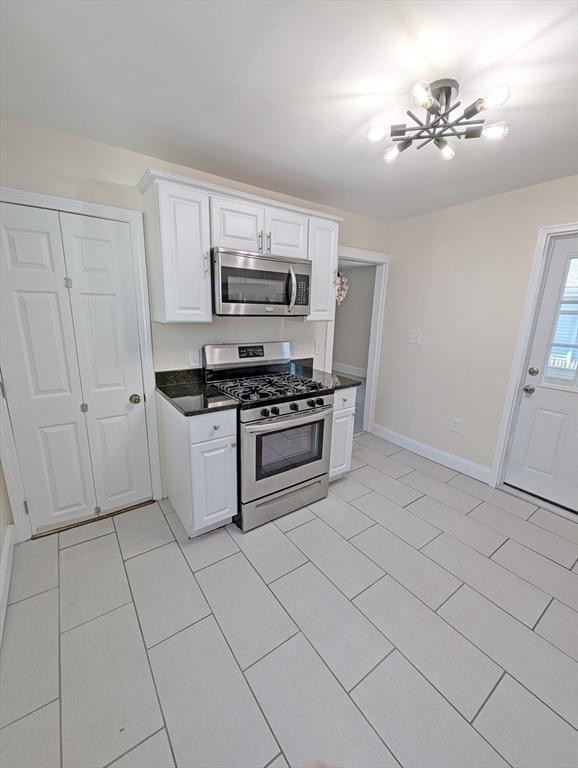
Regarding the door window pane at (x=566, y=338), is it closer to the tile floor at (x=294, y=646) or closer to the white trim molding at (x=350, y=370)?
the tile floor at (x=294, y=646)

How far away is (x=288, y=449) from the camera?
239cm

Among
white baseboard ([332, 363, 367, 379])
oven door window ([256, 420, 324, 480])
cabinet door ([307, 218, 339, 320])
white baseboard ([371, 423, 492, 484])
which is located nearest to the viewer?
oven door window ([256, 420, 324, 480])

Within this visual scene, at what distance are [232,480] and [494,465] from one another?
2437 millimetres

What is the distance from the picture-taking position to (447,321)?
3.21 meters

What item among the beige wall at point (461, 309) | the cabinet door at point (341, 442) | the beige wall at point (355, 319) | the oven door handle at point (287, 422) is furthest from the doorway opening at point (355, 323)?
the oven door handle at point (287, 422)

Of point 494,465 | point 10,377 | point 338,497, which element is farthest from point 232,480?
point 494,465

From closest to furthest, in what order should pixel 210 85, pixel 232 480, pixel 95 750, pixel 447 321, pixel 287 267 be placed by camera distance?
pixel 95 750, pixel 210 85, pixel 232 480, pixel 287 267, pixel 447 321

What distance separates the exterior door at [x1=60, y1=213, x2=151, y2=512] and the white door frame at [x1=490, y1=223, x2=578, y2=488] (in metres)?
3.09

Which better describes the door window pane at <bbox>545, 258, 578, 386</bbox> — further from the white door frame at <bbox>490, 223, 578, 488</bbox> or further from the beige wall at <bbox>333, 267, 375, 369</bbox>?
the beige wall at <bbox>333, 267, 375, 369</bbox>

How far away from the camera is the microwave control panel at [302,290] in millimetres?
2539

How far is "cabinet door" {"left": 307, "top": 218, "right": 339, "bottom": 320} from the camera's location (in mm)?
2645

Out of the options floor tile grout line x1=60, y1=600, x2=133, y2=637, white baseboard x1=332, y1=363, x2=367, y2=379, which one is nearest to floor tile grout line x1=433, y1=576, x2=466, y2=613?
floor tile grout line x1=60, y1=600, x2=133, y2=637

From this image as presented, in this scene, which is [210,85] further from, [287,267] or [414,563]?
[414,563]

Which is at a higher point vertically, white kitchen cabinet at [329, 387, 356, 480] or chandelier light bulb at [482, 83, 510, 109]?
chandelier light bulb at [482, 83, 510, 109]
